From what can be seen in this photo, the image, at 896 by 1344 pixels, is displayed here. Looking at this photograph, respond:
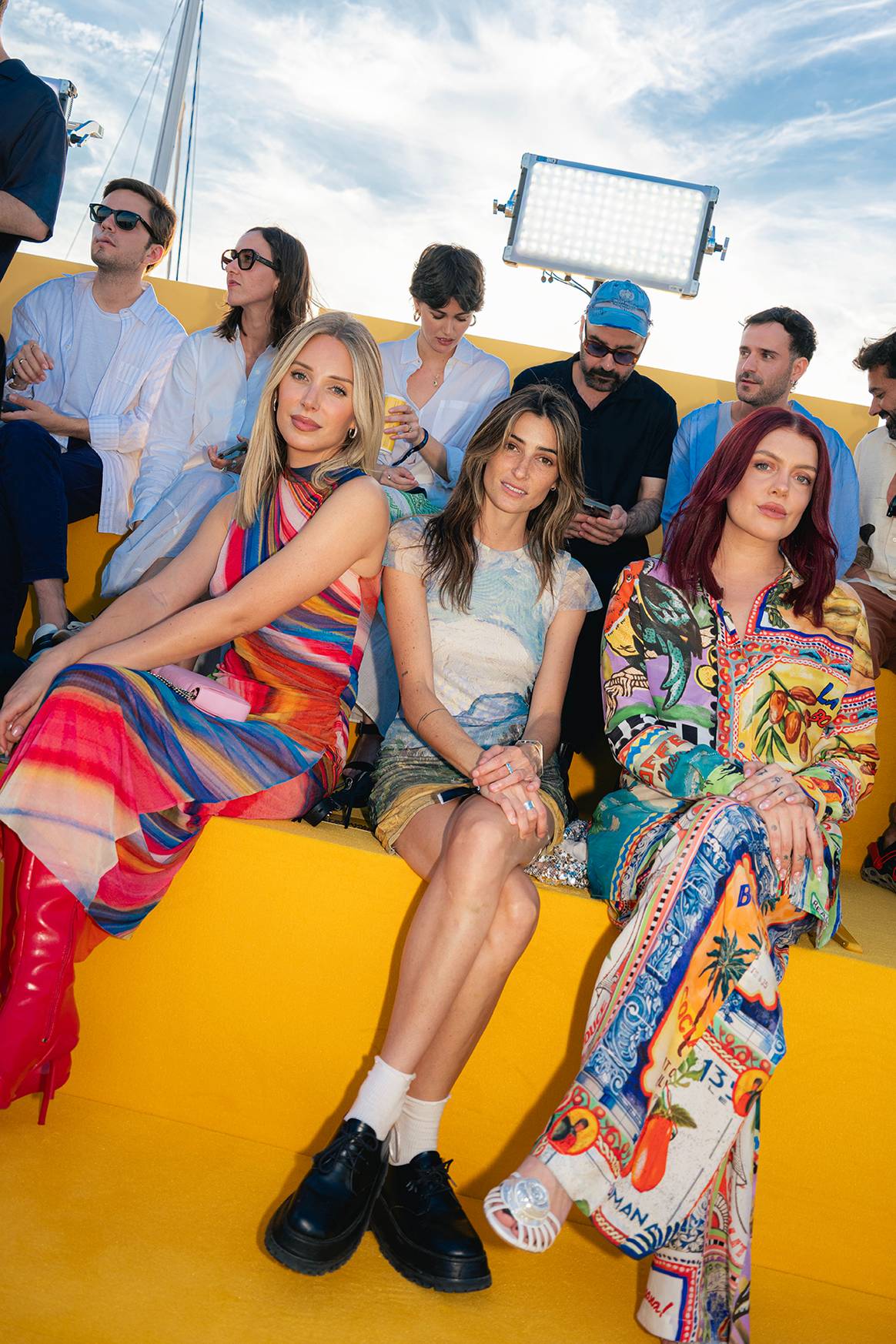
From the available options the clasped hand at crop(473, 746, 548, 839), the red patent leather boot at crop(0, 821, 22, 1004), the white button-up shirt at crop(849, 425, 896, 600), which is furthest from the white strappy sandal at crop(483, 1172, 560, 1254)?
the white button-up shirt at crop(849, 425, 896, 600)

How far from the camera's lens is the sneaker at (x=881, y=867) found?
2.83 metres

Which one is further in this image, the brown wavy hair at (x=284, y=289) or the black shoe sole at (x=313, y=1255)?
the brown wavy hair at (x=284, y=289)

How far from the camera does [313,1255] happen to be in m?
1.69

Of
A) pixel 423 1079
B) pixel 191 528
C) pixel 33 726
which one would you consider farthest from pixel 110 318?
pixel 423 1079

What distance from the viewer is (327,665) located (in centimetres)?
228

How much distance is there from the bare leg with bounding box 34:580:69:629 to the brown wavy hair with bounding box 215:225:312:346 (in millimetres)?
1151

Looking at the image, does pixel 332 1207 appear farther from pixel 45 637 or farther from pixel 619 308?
pixel 619 308

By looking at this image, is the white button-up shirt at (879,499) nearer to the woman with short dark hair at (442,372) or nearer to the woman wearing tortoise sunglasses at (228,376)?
the woman with short dark hair at (442,372)

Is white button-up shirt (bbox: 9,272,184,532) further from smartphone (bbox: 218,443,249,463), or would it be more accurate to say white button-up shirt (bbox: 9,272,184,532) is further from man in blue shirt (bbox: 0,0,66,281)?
man in blue shirt (bbox: 0,0,66,281)

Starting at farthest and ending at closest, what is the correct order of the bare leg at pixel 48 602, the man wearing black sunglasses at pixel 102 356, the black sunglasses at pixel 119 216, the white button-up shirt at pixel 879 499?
the black sunglasses at pixel 119 216
the man wearing black sunglasses at pixel 102 356
the white button-up shirt at pixel 879 499
the bare leg at pixel 48 602

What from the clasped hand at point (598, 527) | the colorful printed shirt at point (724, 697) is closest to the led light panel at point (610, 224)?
the clasped hand at point (598, 527)

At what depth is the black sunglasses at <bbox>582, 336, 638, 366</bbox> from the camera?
3301mm

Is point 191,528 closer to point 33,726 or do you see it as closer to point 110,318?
point 110,318

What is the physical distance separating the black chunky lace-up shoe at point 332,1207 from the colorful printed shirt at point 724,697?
64 centimetres
